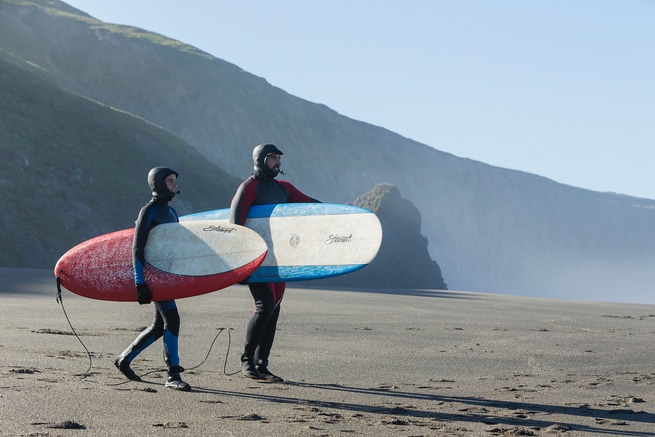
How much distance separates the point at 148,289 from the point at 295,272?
1.48 m

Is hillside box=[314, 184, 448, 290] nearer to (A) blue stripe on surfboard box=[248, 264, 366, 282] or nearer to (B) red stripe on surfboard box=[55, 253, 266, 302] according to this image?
(A) blue stripe on surfboard box=[248, 264, 366, 282]

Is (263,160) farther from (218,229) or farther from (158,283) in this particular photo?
(158,283)

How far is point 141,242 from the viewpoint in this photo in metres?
7.06

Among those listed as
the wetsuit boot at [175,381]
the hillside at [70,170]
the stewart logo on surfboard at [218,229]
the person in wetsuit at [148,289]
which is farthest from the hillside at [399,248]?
the wetsuit boot at [175,381]

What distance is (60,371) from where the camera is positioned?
707cm

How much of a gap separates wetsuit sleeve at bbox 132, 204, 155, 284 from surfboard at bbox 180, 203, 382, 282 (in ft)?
3.22

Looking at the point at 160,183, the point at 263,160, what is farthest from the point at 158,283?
the point at 263,160

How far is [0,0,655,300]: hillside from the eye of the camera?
289ft

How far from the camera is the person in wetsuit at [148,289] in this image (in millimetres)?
6938

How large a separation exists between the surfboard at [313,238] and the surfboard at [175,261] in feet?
1.32

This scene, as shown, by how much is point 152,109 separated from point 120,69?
5.79 m

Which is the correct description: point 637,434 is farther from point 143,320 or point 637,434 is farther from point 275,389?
point 143,320

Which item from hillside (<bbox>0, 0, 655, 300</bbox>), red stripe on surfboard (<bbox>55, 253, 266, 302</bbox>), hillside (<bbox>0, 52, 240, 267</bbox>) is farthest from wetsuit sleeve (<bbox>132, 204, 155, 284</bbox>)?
hillside (<bbox>0, 0, 655, 300</bbox>)

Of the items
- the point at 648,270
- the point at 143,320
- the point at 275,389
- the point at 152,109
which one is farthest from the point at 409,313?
the point at 648,270
